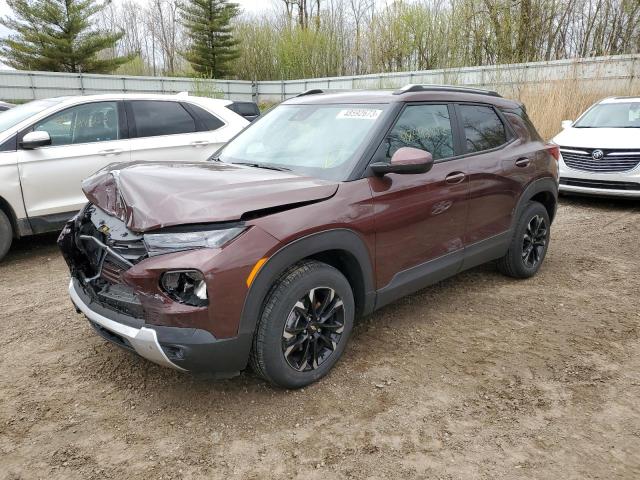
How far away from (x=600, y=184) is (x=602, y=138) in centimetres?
79

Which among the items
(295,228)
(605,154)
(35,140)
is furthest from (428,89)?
(605,154)

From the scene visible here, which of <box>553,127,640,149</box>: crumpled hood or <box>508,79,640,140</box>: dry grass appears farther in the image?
<box>508,79,640,140</box>: dry grass

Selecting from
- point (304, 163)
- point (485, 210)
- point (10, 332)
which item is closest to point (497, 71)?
point (485, 210)

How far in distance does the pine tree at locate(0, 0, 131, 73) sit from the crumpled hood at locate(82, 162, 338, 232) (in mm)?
36164

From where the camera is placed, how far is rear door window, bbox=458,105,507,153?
12.8 feet

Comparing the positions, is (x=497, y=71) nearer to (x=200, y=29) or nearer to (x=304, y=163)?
(x=304, y=163)

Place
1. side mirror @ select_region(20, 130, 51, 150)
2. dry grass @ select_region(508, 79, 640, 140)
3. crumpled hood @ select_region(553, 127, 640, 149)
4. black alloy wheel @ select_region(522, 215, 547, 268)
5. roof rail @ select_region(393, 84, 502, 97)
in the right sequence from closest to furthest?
roof rail @ select_region(393, 84, 502, 97) → black alloy wheel @ select_region(522, 215, 547, 268) → side mirror @ select_region(20, 130, 51, 150) → crumpled hood @ select_region(553, 127, 640, 149) → dry grass @ select_region(508, 79, 640, 140)

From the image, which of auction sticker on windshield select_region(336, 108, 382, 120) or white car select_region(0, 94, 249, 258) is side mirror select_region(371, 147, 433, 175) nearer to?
auction sticker on windshield select_region(336, 108, 382, 120)

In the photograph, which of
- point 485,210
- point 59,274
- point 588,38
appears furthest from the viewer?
point 588,38

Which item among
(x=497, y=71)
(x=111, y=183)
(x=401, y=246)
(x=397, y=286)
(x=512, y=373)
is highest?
(x=497, y=71)

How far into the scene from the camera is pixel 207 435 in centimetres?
254

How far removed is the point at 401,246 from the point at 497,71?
48.5 ft

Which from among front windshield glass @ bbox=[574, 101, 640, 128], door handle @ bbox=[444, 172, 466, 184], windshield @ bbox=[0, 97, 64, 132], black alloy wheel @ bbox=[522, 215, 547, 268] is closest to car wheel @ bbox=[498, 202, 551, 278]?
black alloy wheel @ bbox=[522, 215, 547, 268]

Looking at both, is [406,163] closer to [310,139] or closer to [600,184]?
[310,139]
